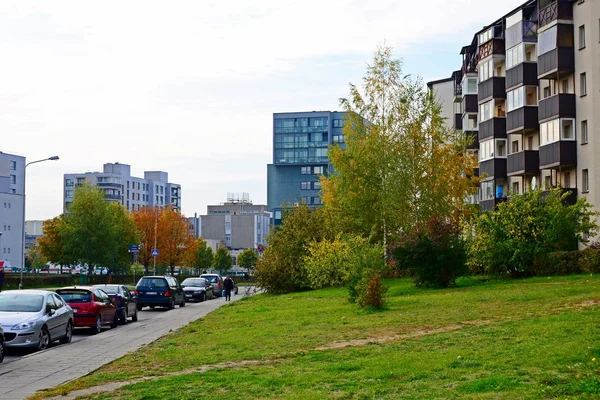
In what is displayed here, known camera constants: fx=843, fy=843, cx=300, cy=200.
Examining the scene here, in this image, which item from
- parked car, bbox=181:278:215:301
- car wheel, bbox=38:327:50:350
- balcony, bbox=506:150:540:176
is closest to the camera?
car wheel, bbox=38:327:50:350

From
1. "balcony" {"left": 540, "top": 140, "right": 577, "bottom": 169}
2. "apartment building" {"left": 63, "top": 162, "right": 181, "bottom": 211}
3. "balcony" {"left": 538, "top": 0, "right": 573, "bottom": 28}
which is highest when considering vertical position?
"apartment building" {"left": 63, "top": 162, "right": 181, "bottom": 211}

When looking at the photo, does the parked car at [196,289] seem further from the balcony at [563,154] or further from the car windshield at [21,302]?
the car windshield at [21,302]

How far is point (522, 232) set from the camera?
32.8m

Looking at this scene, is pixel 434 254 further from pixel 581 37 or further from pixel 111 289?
pixel 581 37

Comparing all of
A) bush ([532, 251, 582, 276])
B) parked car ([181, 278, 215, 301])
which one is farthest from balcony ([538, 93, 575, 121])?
A: parked car ([181, 278, 215, 301])

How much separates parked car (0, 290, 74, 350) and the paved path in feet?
1.42

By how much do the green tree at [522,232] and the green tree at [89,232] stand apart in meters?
50.1

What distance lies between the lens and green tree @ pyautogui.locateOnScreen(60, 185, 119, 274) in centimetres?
7700

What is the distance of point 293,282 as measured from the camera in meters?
46.4

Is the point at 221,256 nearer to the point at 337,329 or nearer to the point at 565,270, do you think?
the point at 565,270

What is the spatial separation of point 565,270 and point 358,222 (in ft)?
48.0

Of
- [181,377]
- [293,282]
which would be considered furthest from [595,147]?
[181,377]

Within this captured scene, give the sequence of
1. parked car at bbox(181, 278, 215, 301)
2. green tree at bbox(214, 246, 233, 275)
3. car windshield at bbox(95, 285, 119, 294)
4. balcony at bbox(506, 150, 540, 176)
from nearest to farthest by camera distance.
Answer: car windshield at bbox(95, 285, 119, 294)
balcony at bbox(506, 150, 540, 176)
parked car at bbox(181, 278, 215, 301)
green tree at bbox(214, 246, 233, 275)

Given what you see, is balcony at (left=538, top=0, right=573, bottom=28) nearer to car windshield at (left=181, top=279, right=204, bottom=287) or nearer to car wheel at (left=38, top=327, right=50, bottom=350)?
car windshield at (left=181, top=279, right=204, bottom=287)
